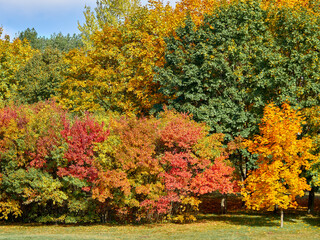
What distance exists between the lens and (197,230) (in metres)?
22.7

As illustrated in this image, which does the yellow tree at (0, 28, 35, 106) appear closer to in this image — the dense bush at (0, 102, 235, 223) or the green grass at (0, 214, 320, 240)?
the dense bush at (0, 102, 235, 223)

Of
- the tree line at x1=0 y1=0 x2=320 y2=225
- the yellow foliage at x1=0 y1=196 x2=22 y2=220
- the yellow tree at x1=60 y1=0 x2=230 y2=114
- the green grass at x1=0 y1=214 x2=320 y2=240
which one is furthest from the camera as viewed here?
the yellow tree at x1=60 y1=0 x2=230 y2=114

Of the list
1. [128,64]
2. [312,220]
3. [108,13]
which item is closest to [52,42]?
[108,13]

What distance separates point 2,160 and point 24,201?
3149mm

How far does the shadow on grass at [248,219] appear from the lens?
25.1 metres

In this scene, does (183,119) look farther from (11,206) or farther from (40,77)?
(40,77)

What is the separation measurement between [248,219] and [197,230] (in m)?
5.85

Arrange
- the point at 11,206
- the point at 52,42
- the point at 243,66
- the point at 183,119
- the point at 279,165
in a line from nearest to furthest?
the point at 279,165 → the point at 183,119 → the point at 11,206 → the point at 243,66 → the point at 52,42

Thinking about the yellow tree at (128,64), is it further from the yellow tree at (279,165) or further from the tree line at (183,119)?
the yellow tree at (279,165)

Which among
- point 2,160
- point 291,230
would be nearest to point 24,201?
point 2,160

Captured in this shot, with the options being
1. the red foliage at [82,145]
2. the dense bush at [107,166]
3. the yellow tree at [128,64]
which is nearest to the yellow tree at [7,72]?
the yellow tree at [128,64]

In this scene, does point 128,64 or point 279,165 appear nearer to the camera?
point 279,165

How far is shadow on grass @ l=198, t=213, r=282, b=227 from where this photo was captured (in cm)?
2509

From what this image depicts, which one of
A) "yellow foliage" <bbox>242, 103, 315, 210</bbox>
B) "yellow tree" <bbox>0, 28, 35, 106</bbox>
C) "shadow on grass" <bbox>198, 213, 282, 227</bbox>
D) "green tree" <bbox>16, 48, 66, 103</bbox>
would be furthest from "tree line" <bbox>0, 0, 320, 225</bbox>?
"yellow tree" <bbox>0, 28, 35, 106</bbox>
